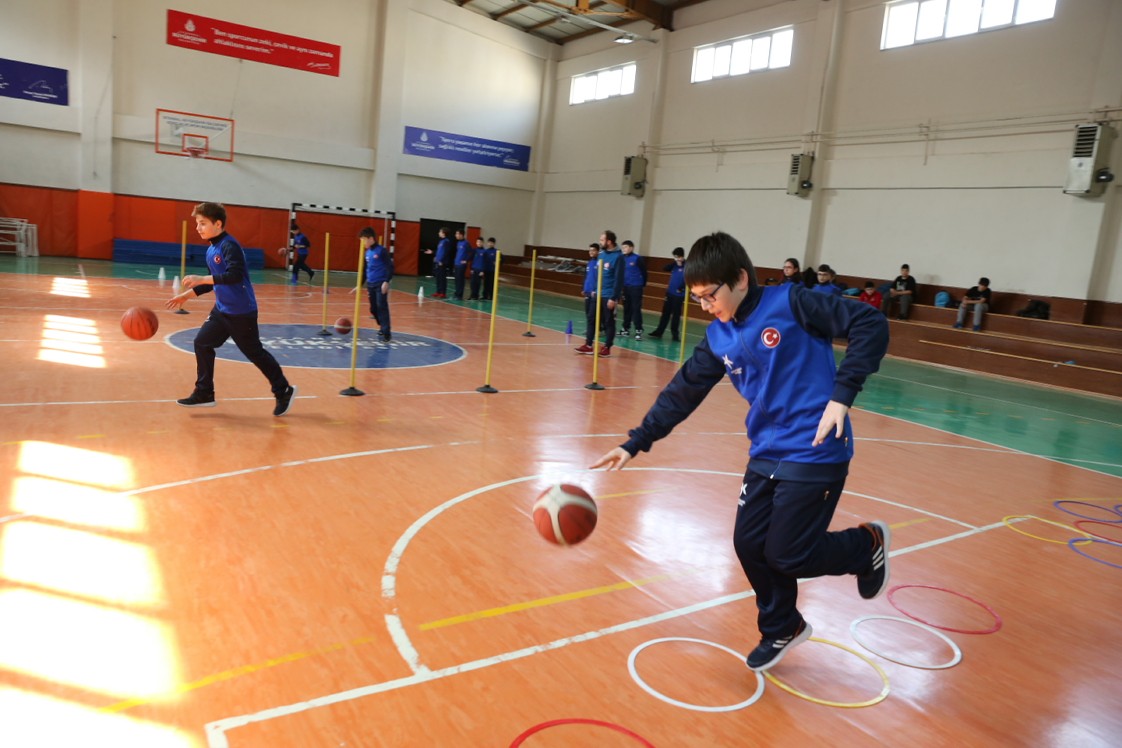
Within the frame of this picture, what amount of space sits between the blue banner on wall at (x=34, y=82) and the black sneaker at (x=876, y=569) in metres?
28.8

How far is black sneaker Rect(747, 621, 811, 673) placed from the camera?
12.2 feet

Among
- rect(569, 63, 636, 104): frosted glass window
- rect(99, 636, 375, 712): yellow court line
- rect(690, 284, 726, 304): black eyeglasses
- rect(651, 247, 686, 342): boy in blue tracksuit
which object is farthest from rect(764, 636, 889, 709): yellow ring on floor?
rect(569, 63, 636, 104): frosted glass window

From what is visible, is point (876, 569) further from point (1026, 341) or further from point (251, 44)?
point (251, 44)

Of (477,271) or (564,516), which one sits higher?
(477,271)

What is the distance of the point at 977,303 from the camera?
19016 mm

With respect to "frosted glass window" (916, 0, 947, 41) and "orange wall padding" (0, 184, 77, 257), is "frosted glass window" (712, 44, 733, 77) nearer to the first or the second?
"frosted glass window" (916, 0, 947, 41)

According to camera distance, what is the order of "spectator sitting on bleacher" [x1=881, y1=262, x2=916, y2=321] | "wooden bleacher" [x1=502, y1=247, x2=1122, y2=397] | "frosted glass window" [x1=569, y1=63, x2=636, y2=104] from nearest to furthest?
"wooden bleacher" [x1=502, y1=247, x2=1122, y2=397]
"spectator sitting on bleacher" [x1=881, y1=262, x2=916, y2=321]
"frosted glass window" [x1=569, y1=63, x2=636, y2=104]

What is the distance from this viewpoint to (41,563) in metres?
4.30

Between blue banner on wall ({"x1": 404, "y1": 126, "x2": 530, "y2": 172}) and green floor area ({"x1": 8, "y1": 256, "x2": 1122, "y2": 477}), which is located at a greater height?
blue banner on wall ({"x1": 404, "y1": 126, "x2": 530, "y2": 172})

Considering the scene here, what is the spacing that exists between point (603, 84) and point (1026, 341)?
2074 centimetres

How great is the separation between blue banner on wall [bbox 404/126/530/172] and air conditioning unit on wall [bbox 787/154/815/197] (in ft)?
47.9

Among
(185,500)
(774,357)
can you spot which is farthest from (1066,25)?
(185,500)

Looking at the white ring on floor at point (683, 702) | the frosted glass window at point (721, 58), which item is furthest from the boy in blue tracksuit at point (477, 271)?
the white ring on floor at point (683, 702)

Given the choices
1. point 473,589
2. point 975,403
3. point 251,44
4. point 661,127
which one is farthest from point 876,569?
point 251,44
